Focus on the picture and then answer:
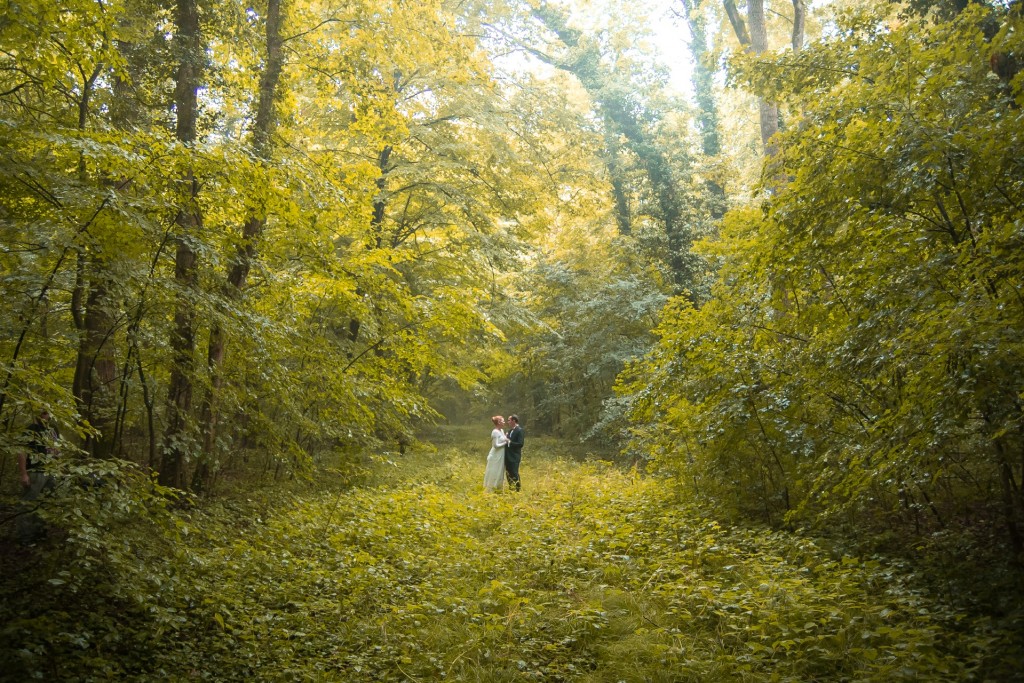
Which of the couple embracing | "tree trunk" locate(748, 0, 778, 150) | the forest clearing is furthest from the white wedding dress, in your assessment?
"tree trunk" locate(748, 0, 778, 150)

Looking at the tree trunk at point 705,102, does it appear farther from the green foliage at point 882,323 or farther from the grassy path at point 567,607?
the grassy path at point 567,607

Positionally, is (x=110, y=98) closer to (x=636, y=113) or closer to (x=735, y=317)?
(x=735, y=317)

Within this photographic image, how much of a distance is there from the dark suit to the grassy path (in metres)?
3.32

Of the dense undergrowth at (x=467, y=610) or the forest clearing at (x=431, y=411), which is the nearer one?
the dense undergrowth at (x=467, y=610)

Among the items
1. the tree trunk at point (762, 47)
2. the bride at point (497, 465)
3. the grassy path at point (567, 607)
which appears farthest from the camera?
the tree trunk at point (762, 47)

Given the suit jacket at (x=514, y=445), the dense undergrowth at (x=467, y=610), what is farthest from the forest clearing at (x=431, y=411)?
the suit jacket at (x=514, y=445)

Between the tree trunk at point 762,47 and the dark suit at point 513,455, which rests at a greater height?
the tree trunk at point 762,47

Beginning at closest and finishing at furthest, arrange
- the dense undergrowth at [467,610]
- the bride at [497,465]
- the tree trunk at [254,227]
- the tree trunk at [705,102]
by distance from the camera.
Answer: the dense undergrowth at [467,610]
the tree trunk at [254,227]
the bride at [497,465]
the tree trunk at [705,102]

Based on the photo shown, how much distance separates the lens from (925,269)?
197 inches

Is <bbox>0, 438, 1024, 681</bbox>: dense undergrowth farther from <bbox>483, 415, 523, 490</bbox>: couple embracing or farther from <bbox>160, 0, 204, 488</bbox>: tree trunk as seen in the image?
<bbox>483, 415, 523, 490</bbox>: couple embracing

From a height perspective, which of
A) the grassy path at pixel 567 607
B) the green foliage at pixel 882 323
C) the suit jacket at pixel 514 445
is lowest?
the grassy path at pixel 567 607

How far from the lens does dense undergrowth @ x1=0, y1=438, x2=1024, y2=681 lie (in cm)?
424

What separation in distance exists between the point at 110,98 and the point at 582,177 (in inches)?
479

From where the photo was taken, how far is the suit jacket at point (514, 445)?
12031 millimetres
